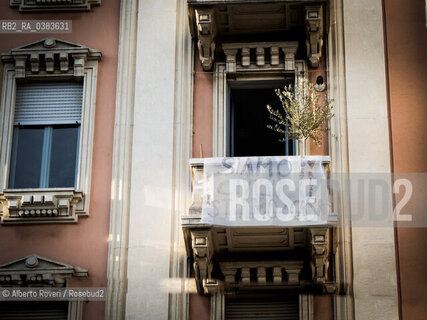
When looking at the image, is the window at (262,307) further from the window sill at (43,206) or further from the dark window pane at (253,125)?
the window sill at (43,206)

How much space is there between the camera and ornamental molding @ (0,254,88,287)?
15.0 m

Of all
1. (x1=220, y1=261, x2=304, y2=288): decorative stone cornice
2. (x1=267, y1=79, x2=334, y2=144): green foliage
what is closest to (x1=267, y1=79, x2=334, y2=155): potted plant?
(x1=267, y1=79, x2=334, y2=144): green foliage

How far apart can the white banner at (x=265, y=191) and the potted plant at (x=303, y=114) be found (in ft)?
2.18

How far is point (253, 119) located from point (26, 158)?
153 inches

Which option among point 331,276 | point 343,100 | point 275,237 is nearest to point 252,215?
point 275,237

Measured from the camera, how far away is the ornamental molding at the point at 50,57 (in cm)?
1641

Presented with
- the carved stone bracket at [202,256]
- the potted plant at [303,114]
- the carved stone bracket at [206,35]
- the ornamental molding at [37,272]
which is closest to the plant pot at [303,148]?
the potted plant at [303,114]

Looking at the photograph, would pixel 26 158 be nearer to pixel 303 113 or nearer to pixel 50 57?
pixel 50 57

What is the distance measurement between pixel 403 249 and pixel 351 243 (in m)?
0.79

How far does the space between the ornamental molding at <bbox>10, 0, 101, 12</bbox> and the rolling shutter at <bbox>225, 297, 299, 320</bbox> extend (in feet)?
19.1

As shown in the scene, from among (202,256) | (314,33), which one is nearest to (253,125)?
(314,33)

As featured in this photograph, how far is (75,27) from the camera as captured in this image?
1683 centimetres

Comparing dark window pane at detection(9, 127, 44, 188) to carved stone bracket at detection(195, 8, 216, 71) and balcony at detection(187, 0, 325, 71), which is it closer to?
carved stone bracket at detection(195, 8, 216, 71)

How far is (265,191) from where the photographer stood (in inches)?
566
